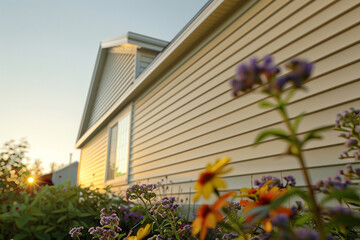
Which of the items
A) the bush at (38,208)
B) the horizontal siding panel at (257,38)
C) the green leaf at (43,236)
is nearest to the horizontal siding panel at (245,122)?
the horizontal siding panel at (257,38)

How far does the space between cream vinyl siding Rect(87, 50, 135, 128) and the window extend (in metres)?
0.95

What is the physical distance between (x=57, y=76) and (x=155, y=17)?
660 cm

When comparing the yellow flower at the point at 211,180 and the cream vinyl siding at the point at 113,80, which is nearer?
the yellow flower at the point at 211,180

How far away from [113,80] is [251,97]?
288 inches

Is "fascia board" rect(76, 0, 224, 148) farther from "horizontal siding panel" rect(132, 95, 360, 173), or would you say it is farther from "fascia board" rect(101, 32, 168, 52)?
"horizontal siding panel" rect(132, 95, 360, 173)

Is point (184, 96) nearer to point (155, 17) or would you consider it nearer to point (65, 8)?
point (155, 17)

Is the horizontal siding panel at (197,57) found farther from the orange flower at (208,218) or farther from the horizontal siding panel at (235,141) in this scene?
the orange flower at (208,218)

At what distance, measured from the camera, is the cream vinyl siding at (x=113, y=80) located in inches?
314

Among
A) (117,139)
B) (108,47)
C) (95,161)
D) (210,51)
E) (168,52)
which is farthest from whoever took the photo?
(95,161)

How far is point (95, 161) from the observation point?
1138 centimetres

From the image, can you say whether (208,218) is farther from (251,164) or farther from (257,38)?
(257,38)

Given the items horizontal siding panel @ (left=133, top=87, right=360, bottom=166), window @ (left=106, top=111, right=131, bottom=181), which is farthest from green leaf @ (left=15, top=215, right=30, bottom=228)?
window @ (left=106, top=111, right=131, bottom=181)

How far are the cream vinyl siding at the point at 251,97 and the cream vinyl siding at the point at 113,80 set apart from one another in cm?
235

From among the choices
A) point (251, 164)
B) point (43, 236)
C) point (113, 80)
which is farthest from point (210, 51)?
point (113, 80)
